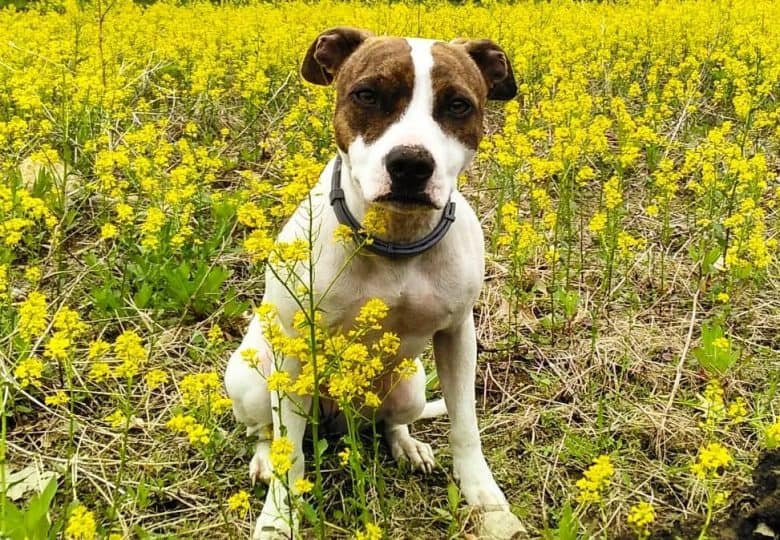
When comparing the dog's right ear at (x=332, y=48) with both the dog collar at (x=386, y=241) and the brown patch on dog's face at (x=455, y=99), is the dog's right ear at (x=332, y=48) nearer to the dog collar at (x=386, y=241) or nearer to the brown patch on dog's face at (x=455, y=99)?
the brown patch on dog's face at (x=455, y=99)

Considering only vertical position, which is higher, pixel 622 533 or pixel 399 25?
pixel 399 25

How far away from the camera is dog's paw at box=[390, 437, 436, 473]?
133 inches

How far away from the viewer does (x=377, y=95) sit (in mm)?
2691

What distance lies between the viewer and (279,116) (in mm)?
6684

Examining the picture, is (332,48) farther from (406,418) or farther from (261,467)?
(261,467)

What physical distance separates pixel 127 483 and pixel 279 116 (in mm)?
4068

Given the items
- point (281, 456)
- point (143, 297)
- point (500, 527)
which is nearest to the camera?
point (281, 456)

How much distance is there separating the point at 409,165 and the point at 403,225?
16.4 inches

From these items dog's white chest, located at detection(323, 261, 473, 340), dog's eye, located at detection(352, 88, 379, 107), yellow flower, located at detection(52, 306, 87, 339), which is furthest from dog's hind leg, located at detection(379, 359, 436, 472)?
yellow flower, located at detection(52, 306, 87, 339)

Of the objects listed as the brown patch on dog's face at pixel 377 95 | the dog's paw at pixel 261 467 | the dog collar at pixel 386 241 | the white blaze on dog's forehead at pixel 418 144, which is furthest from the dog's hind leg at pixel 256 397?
the brown patch on dog's face at pixel 377 95

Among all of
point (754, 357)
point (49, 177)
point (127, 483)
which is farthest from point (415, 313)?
point (49, 177)

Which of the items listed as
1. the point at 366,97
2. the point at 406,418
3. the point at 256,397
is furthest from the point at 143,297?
the point at 366,97

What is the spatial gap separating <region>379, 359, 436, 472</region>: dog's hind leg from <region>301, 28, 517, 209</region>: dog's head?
0.95 m

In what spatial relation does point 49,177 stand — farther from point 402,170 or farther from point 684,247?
point 684,247
